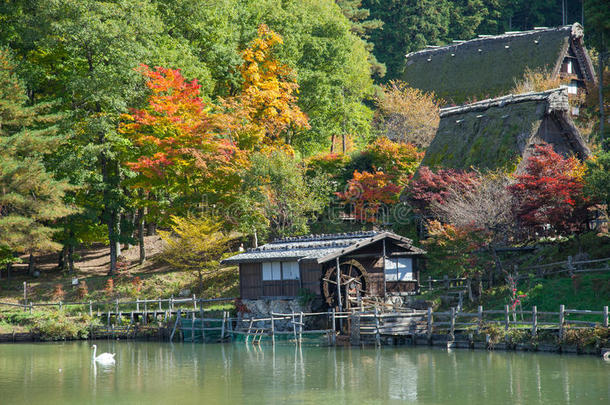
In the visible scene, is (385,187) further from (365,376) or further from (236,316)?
(365,376)

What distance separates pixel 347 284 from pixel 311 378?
1071cm

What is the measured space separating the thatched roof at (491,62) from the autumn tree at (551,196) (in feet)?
78.5

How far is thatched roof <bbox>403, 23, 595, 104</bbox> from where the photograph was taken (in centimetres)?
5938

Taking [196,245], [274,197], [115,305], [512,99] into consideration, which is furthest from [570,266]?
[115,305]

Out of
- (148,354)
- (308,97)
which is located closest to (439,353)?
(148,354)

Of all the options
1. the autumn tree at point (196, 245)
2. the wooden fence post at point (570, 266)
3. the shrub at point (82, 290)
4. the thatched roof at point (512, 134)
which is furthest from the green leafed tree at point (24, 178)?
the wooden fence post at point (570, 266)

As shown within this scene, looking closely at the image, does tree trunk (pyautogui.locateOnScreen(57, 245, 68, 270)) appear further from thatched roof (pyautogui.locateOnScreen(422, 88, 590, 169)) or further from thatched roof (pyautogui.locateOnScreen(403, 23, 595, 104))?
thatched roof (pyautogui.locateOnScreen(403, 23, 595, 104))

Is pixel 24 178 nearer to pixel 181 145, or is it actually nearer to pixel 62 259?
pixel 181 145

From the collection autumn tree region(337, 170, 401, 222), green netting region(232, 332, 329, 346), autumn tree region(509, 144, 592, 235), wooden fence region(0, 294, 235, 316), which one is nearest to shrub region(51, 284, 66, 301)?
wooden fence region(0, 294, 235, 316)

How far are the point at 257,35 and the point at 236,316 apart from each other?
25.8 metres

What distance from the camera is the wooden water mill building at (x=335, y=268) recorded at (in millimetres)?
35500

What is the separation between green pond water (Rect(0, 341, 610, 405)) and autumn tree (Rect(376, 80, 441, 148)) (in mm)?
28642

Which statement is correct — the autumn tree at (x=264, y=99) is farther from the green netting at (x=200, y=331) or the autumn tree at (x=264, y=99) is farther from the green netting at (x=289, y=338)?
the green netting at (x=289, y=338)

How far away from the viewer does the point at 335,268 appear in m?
35.8
